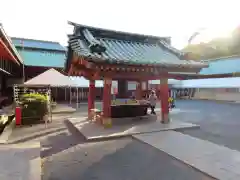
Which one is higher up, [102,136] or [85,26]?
[85,26]

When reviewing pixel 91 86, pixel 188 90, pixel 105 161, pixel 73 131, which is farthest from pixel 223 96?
pixel 105 161

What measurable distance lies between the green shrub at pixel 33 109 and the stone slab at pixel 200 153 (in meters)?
5.73

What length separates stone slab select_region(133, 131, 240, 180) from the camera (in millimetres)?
4605

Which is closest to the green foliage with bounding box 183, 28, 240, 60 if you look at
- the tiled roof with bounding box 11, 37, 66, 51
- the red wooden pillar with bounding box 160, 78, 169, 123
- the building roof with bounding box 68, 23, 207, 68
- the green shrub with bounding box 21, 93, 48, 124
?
the tiled roof with bounding box 11, 37, 66, 51

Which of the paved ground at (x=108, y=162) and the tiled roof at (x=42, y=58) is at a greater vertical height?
the tiled roof at (x=42, y=58)

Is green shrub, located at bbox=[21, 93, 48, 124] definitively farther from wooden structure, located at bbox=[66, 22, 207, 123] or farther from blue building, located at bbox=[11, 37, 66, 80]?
blue building, located at bbox=[11, 37, 66, 80]

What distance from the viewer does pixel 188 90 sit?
105 ft

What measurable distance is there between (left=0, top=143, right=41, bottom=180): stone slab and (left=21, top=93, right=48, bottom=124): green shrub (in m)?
3.84

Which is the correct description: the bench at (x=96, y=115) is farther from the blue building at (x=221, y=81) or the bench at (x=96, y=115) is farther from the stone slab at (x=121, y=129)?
the blue building at (x=221, y=81)

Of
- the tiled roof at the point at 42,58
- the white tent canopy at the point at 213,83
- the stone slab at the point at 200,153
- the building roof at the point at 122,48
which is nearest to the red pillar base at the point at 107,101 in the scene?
the building roof at the point at 122,48

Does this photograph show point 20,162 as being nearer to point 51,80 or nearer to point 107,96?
point 107,96

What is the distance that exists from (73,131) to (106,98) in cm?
210

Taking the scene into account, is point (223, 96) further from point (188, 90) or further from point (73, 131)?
point (73, 131)

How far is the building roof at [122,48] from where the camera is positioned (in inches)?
328
